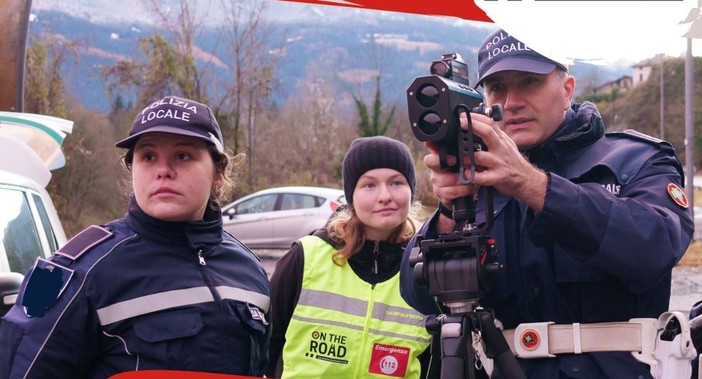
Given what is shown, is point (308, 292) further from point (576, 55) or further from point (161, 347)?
point (576, 55)

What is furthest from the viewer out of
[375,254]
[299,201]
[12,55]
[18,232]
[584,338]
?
[299,201]

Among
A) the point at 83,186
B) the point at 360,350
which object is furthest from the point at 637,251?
the point at 83,186

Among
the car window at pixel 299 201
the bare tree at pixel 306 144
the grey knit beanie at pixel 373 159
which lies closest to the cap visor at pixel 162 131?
the grey knit beanie at pixel 373 159

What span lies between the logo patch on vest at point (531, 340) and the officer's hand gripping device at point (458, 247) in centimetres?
16

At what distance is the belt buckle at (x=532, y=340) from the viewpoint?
6.89 ft

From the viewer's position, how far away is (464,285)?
6.22 feet

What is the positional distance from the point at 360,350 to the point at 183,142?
3.40 feet

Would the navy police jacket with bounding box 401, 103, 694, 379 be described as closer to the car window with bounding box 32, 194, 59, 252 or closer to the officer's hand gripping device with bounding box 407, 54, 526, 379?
the officer's hand gripping device with bounding box 407, 54, 526, 379

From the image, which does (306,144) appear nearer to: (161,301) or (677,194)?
(161,301)

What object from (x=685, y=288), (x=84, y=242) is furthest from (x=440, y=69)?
(x=685, y=288)

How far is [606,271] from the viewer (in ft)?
6.48

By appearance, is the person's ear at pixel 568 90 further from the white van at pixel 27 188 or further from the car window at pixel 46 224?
the car window at pixel 46 224

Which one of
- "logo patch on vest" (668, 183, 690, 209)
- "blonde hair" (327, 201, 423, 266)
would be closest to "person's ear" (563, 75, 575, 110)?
"logo patch on vest" (668, 183, 690, 209)

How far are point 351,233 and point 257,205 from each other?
13.5 meters
